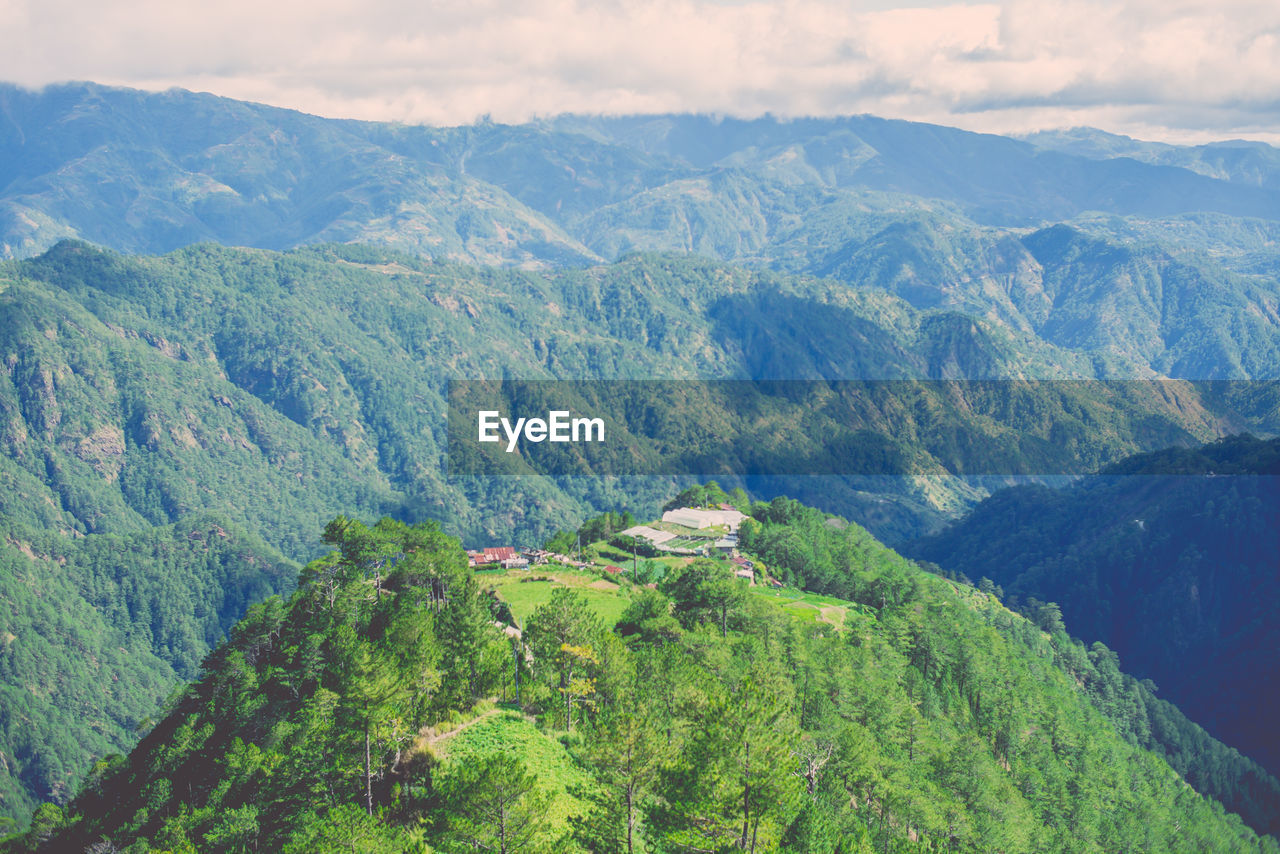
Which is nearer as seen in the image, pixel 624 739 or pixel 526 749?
pixel 624 739

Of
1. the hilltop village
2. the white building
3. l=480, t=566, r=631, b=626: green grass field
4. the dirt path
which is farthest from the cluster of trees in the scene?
the white building

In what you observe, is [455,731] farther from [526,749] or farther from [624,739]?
[624,739]

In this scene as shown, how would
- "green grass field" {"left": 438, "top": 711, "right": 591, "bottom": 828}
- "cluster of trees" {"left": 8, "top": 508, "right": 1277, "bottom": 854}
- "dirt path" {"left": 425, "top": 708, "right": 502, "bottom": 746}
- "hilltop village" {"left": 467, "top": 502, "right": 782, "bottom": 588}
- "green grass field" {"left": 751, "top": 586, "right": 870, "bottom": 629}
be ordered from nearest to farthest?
"cluster of trees" {"left": 8, "top": 508, "right": 1277, "bottom": 854}
"green grass field" {"left": 438, "top": 711, "right": 591, "bottom": 828}
"dirt path" {"left": 425, "top": 708, "right": 502, "bottom": 746}
"green grass field" {"left": 751, "top": 586, "right": 870, "bottom": 629}
"hilltop village" {"left": 467, "top": 502, "right": 782, "bottom": 588}

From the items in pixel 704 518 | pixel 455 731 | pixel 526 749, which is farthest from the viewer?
pixel 704 518

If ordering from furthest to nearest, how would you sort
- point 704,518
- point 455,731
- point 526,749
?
point 704,518 < point 455,731 < point 526,749

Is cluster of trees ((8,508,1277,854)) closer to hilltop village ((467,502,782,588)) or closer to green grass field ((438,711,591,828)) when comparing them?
green grass field ((438,711,591,828))

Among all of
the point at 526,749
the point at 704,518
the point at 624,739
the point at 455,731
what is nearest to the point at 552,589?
the point at 455,731

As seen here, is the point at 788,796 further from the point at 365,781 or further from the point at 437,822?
the point at 365,781

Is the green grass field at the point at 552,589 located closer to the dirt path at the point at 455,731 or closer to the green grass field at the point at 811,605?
the green grass field at the point at 811,605

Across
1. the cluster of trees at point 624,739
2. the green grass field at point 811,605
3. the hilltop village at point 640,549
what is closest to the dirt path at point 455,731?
the cluster of trees at point 624,739
